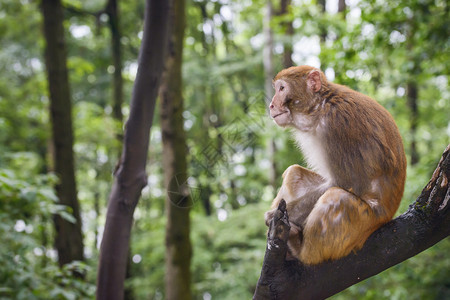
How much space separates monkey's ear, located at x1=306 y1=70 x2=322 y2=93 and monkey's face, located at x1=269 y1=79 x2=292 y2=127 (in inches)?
5.5

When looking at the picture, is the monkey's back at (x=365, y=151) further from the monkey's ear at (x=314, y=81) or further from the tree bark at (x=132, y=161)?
the tree bark at (x=132, y=161)

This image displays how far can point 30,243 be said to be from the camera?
409 cm

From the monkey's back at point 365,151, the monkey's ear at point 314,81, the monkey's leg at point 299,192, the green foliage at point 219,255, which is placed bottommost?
the green foliage at point 219,255

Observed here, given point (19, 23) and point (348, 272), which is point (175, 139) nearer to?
point (348, 272)

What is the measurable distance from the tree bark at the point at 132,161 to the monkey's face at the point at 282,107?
2.96 ft

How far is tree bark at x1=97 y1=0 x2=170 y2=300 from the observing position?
313 centimetres

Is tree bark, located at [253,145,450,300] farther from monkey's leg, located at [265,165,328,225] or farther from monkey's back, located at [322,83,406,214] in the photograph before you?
monkey's leg, located at [265,165,328,225]

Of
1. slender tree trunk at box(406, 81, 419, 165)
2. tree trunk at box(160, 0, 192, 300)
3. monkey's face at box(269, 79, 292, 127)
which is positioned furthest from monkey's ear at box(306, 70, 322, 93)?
slender tree trunk at box(406, 81, 419, 165)

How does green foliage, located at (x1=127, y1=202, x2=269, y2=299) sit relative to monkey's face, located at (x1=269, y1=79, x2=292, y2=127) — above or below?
below

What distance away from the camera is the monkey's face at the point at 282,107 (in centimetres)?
289

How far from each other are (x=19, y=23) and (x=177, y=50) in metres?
6.53

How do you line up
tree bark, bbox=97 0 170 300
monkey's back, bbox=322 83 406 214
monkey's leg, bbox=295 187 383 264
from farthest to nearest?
tree bark, bbox=97 0 170 300 → monkey's back, bbox=322 83 406 214 → monkey's leg, bbox=295 187 383 264

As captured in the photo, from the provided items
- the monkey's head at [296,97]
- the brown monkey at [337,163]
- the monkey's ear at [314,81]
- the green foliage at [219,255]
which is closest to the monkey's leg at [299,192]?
the brown monkey at [337,163]

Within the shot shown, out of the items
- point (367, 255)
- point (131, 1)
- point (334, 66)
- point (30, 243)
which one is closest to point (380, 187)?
point (367, 255)
